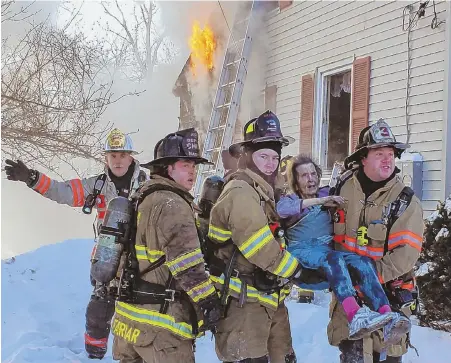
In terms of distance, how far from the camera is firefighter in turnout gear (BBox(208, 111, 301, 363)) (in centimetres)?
308

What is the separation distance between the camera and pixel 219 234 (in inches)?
128

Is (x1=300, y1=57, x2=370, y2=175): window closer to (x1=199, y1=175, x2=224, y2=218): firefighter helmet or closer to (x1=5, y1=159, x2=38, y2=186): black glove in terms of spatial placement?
(x1=199, y1=175, x2=224, y2=218): firefighter helmet

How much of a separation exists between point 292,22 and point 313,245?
841 cm

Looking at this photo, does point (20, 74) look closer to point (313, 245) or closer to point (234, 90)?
point (313, 245)

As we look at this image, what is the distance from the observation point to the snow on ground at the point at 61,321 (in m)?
5.02

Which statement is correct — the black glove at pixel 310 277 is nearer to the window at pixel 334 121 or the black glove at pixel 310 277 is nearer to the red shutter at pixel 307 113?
the window at pixel 334 121

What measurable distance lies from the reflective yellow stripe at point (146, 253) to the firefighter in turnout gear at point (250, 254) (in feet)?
1.40

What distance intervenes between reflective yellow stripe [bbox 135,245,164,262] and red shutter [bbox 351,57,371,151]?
670 centimetres

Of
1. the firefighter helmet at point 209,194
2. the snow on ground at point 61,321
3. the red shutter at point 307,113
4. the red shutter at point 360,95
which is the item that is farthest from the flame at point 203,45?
the firefighter helmet at point 209,194

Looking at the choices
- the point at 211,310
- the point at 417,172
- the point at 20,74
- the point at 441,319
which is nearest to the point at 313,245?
the point at 211,310

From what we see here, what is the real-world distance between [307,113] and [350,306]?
768 cm

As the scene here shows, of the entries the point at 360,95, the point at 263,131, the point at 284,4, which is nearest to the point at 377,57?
the point at 360,95

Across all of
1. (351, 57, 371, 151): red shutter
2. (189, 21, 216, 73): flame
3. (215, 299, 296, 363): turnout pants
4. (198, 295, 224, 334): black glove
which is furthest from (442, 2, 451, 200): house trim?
(189, 21, 216, 73): flame

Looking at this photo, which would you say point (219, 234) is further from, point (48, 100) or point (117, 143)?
point (48, 100)
